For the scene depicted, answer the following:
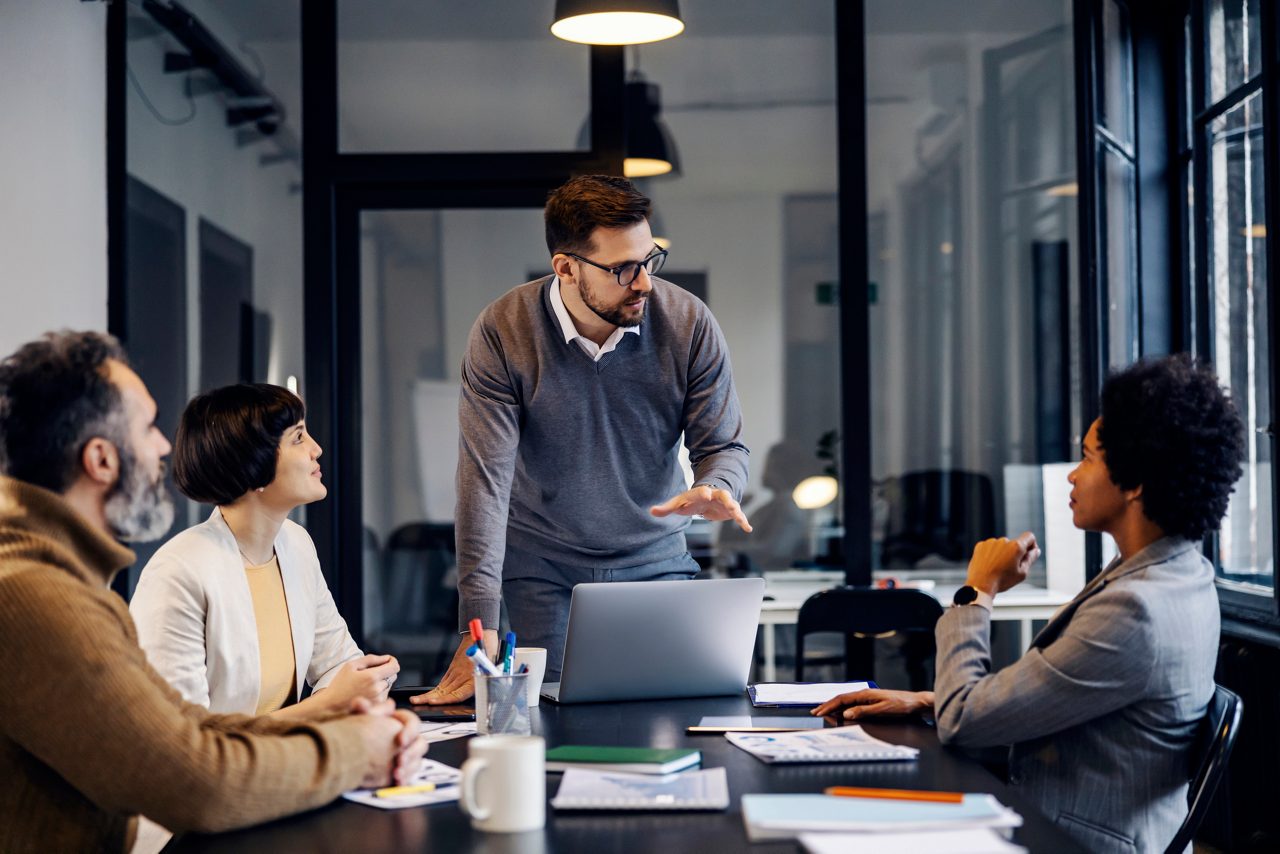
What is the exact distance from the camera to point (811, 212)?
15.8ft

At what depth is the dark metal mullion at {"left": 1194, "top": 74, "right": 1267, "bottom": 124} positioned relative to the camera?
150 inches

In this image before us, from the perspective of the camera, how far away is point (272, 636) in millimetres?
2225

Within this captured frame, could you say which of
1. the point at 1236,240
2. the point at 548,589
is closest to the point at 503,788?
the point at 548,589

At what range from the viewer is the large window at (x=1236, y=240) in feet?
12.5

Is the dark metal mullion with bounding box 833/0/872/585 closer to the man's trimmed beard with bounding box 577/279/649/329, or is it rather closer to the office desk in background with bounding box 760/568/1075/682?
the office desk in background with bounding box 760/568/1075/682

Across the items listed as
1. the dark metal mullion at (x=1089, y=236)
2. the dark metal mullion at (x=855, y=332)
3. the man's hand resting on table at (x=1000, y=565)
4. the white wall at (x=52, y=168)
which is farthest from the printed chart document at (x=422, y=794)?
the dark metal mullion at (x=1089, y=236)

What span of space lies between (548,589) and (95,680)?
1.35 meters

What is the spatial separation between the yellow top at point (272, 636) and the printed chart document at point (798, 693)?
79 centimetres

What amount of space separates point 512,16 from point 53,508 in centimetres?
359

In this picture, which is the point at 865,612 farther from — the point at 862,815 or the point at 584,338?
the point at 862,815

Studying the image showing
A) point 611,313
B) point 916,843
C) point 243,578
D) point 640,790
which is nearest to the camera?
point 916,843

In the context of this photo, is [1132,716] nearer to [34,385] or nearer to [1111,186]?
[34,385]

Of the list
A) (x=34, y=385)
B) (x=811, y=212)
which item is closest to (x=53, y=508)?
(x=34, y=385)

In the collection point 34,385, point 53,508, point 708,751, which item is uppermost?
point 34,385
